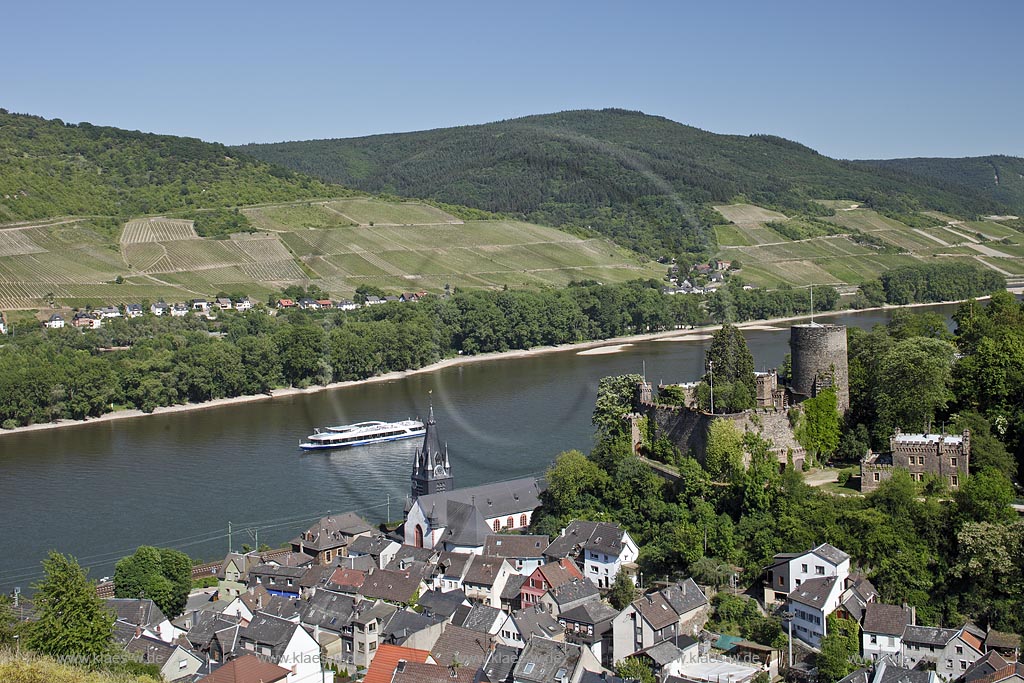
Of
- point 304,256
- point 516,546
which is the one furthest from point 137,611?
point 304,256

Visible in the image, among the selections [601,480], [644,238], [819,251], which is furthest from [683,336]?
[601,480]

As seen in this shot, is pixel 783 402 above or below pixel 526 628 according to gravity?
above

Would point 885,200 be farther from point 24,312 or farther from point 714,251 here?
point 24,312

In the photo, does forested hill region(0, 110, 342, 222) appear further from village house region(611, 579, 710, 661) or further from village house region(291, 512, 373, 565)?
village house region(611, 579, 710, 661)

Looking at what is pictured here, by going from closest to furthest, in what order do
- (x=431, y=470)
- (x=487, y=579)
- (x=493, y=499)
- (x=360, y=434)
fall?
(x=487, y=579) < (x=493, y=499) < (x=431, y=470) < (x=360, y=434)

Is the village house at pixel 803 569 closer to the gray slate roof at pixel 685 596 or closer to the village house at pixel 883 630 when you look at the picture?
the village house at pixel 883 630

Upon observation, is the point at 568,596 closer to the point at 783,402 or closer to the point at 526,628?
the point at 526,628

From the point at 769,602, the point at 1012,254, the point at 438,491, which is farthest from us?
the point at 1012,254

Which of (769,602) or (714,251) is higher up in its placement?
(714,251)
